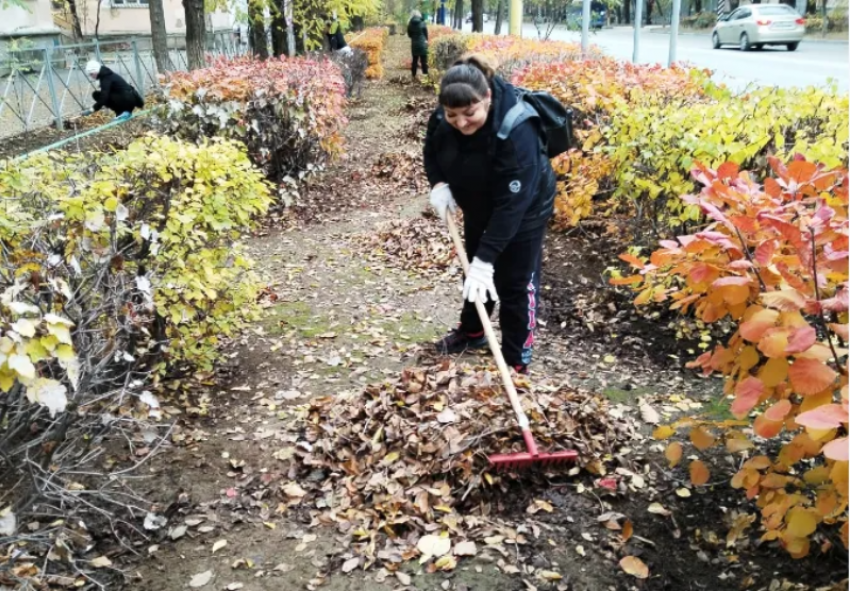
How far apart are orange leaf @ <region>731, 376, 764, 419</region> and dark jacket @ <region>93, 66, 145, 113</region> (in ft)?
40.0

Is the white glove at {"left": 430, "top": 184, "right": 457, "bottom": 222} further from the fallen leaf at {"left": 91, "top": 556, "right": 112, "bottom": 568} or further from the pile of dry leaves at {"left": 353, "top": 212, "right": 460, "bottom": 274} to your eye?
the fallen leaf at {"left": 91, "top": 556, "right": 112, "bottom": 568}

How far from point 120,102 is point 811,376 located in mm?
12399

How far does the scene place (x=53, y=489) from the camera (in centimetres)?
249

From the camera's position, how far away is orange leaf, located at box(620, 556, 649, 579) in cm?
242

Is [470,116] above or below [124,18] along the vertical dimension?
below

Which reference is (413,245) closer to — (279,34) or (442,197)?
(442,197)

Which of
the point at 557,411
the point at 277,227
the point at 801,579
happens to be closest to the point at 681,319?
the point at 557,411

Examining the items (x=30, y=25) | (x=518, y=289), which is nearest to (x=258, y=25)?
(x=518, y=289)

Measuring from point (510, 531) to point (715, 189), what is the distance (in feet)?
4.81

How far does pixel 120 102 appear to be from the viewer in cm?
1180

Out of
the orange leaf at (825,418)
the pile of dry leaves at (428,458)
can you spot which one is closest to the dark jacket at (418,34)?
the pile of dry leaves at (428,458)

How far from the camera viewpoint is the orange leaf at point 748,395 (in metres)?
1.82

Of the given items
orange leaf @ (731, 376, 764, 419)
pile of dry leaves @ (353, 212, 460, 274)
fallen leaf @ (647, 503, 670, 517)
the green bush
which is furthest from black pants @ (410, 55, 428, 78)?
orange leaf @ (731, 376, 764, 419)

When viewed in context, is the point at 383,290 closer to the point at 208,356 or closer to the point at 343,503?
the point at 208,356
